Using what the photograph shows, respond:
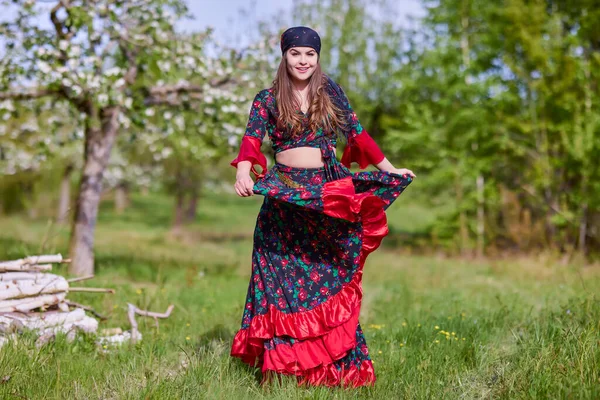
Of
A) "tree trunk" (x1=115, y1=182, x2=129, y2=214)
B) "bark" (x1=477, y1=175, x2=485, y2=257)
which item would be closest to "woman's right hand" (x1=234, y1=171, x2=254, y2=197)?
"bark" (x1=477, y1=175, x2=485, y2=257)

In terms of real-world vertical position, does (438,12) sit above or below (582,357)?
above

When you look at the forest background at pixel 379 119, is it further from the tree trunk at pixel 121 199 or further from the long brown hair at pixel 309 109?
the tree trunk at pixel 121 199

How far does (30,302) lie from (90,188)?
4.08 metres

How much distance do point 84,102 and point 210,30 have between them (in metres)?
2.07

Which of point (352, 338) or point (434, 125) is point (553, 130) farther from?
point (352, 338)

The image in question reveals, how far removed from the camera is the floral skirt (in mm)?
3744

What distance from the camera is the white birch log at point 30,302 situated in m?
4.81

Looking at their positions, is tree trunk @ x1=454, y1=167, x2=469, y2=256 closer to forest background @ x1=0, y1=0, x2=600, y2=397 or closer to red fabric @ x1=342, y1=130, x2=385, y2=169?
forest background @ x1=0, y1=0, x2=600, y2=397

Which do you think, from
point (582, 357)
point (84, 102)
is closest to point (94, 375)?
point (582, 357)

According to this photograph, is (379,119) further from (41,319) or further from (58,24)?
(41,319)

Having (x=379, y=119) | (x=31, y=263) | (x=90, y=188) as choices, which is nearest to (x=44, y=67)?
(x=90, y=188)

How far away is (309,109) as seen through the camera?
154 inches

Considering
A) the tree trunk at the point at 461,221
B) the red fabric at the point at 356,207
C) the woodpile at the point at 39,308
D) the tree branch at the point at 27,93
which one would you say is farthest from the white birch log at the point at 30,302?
the tree trunk at the point at 461,221

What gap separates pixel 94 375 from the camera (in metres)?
4.04
